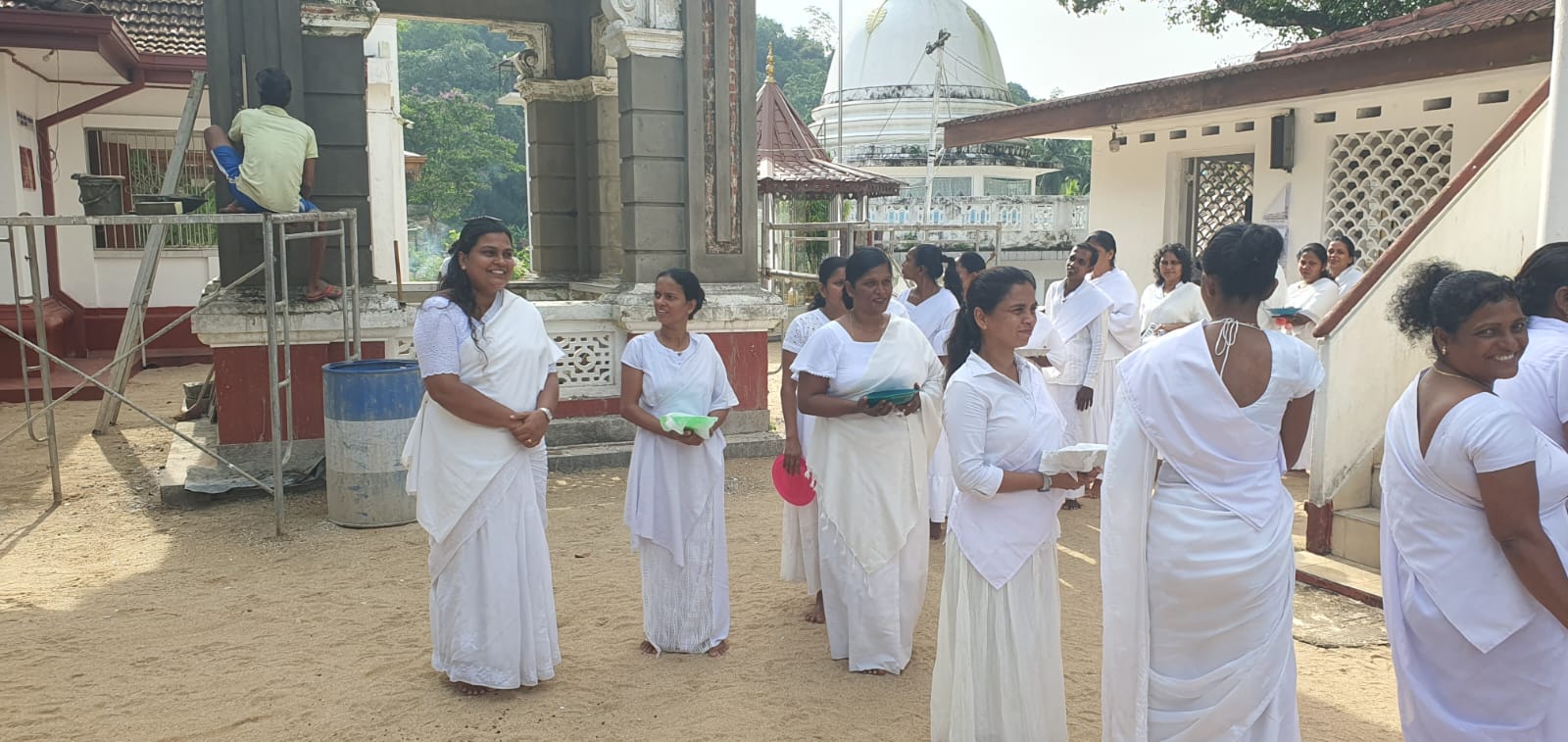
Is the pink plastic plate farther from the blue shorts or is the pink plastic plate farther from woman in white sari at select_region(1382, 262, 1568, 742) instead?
the blue shorts

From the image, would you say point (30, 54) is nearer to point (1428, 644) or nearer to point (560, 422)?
point (560, 422)

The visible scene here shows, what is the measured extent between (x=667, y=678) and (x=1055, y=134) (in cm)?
962

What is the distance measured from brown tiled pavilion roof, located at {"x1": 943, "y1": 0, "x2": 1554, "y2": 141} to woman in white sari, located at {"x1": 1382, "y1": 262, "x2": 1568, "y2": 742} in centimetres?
527

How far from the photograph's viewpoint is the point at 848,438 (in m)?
4.30

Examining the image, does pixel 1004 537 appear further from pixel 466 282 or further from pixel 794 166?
pixel 794 166

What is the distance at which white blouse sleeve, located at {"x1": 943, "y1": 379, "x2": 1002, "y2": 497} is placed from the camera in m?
3.36

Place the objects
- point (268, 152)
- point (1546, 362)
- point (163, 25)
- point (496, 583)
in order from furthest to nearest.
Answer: point (163, 25) < point (268, 152) < point (496, 583) < point (1546, 362)

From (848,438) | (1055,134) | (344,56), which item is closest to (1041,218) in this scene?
(1055,134)

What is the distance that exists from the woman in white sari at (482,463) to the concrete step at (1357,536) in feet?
13.5

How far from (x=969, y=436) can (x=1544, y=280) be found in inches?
69.7

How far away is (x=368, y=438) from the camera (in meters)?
6.55

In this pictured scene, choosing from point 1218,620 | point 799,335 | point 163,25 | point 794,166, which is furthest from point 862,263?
point 794,166

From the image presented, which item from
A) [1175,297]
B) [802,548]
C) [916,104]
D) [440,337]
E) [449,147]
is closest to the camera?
[440,337]

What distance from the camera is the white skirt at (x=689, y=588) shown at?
4.62 m
